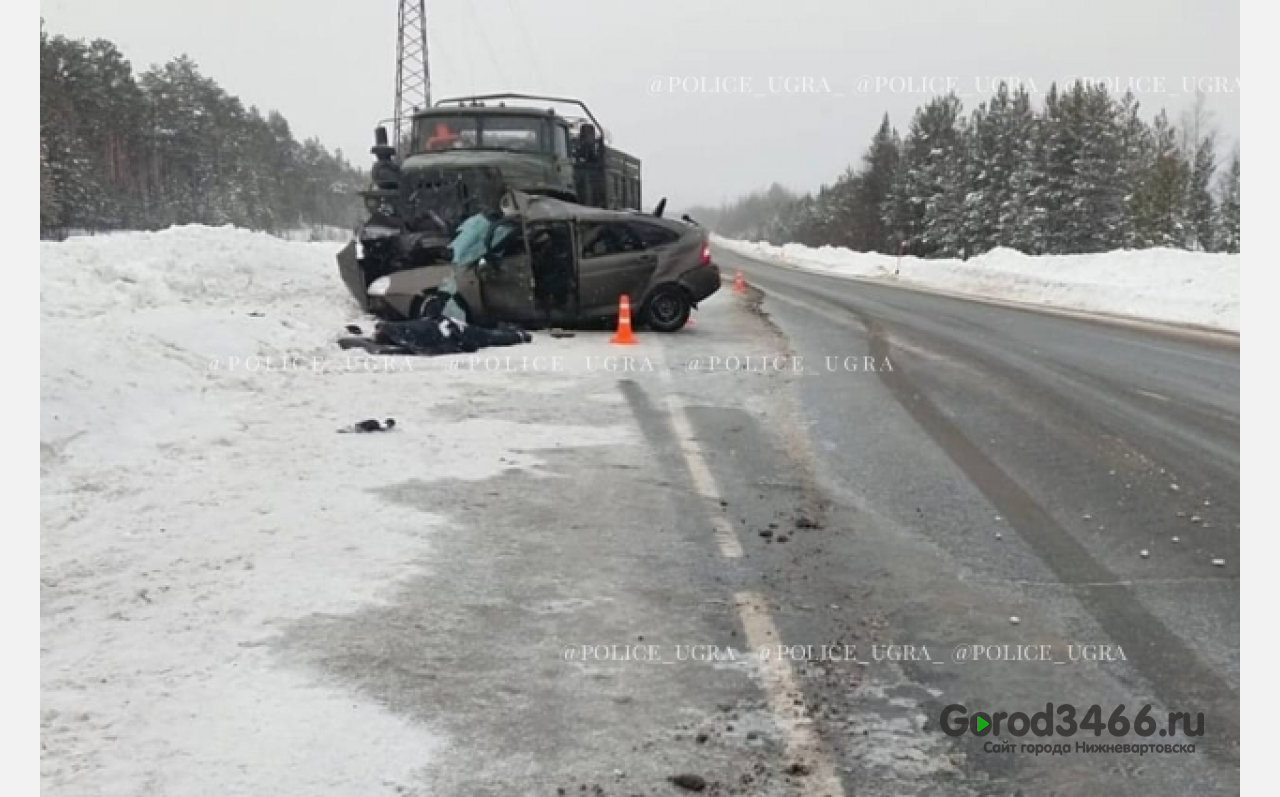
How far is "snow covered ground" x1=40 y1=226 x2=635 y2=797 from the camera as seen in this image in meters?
3.12

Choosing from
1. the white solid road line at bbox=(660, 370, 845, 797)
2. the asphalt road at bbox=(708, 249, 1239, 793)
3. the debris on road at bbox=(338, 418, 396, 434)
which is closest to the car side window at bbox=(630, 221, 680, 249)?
the asphalt road at bbox=(708, 249, 1239, 793)

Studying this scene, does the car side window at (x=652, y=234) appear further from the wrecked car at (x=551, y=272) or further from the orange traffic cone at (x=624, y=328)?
the orange traffic cone at (x=624, y=328)

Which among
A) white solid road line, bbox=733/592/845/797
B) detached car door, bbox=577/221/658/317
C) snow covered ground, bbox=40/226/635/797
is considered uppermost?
detached car door, bbox=577/221/658/317

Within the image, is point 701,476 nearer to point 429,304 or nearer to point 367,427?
point 367,427

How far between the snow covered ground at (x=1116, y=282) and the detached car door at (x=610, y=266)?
11.2 m

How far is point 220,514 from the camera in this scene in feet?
17.5

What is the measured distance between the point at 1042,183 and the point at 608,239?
5335cm

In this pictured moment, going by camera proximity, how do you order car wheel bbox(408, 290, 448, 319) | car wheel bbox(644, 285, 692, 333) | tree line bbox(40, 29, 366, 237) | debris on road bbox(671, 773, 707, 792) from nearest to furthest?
debris on road bbox(671, 773, 707, 792) → car wheel bbox(408, 290, 448, 319) → car wheel bbox(644, 285, 692, 333) → tree line bbox(40, 29, 366, 237)

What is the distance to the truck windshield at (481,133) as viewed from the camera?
15.2 meters

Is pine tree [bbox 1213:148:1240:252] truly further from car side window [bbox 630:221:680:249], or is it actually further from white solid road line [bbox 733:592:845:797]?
white solid road line [bbox 733:592:845:797]

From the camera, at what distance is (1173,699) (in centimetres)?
367

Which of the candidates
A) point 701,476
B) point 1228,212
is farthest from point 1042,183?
point 701,476

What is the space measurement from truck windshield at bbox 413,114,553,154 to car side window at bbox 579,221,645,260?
2520 mm

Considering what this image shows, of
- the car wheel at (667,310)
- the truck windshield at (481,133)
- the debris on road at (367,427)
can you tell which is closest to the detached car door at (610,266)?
the car wheel at (667,310)
